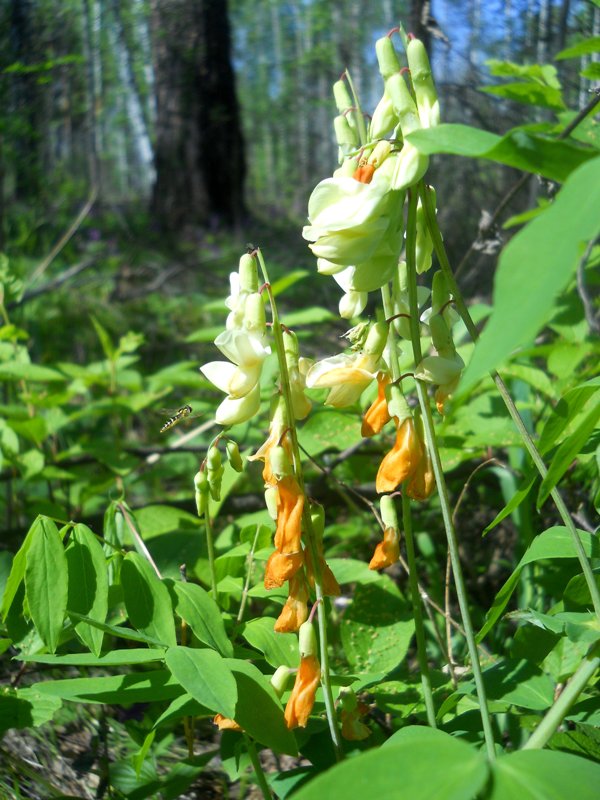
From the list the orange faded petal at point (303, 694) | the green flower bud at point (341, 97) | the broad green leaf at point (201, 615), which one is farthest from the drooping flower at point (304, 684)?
the green flower bud at point (341, 97)

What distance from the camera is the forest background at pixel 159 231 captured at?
6.51 ft

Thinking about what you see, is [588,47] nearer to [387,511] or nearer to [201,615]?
[387,511]

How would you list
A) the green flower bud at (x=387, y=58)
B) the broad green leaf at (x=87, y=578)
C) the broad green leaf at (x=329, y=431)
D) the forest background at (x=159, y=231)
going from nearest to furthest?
the green flower bud at (x=387, y=58) → the broad green leaf at (x=87, y=578) → the broad green leaf at (x=329, y=431) → the forest background at (x=159, y=231)

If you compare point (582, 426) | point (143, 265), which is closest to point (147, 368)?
point (143, 265)

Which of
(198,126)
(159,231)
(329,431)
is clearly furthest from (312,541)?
(198,126)

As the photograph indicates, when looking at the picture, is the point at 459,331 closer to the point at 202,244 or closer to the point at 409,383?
the point at 409,383

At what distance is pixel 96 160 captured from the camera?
6.02 meters

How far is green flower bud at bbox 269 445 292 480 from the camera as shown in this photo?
0.84 m

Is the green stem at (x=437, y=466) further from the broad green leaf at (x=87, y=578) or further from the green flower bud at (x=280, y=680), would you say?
the broad green leaf at (x=87, y=578)

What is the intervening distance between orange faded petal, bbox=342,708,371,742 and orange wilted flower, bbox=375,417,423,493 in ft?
1.08

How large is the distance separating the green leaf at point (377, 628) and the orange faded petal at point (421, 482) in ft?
1.29

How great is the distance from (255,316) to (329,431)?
2.65ft

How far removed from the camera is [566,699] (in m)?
0.61

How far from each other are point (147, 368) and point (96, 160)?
272 centimetres
